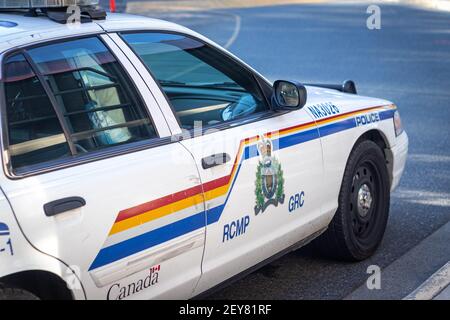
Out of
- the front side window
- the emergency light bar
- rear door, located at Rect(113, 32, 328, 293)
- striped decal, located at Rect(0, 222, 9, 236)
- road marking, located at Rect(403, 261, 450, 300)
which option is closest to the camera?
striped decal, located at Rect(0, 222, 9, 236)

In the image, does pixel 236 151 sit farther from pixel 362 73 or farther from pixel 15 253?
pixel 362 73

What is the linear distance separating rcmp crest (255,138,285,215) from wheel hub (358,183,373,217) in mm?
1025

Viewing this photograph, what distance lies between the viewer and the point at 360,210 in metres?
5.44

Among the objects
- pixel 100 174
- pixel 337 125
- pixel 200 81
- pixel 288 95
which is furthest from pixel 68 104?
pixel 337 125

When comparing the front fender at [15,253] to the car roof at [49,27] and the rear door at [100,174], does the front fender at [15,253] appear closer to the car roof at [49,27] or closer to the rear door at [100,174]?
the rear door at [100,174]

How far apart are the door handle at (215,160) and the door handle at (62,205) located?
0.80 meters

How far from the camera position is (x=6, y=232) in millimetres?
3129

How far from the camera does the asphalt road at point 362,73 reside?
208 inches

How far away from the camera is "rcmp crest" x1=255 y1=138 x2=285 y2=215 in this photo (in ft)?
14.4

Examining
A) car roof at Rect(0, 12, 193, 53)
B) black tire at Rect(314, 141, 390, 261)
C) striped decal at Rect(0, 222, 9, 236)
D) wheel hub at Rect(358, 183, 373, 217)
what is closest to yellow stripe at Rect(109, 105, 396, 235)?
A: striped decal at Rect(0, 222, 9, 236)

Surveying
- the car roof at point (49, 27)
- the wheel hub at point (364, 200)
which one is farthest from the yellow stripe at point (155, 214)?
the wheel hub at point (364, 200)

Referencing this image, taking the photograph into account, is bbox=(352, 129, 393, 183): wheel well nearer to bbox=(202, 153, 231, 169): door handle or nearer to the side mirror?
the side mirror
